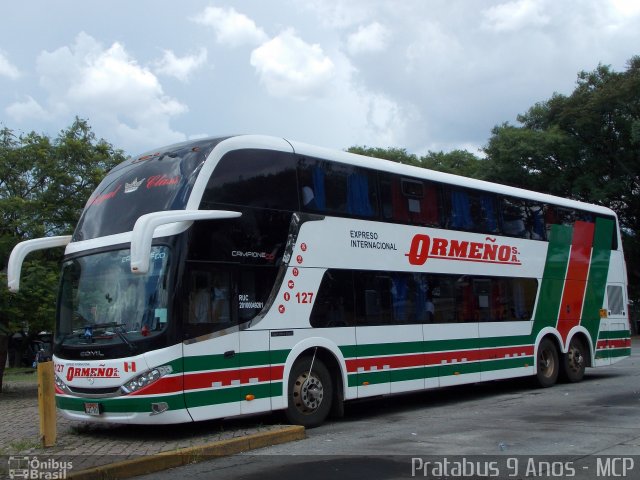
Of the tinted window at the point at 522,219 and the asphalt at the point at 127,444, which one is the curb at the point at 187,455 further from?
the tinted window at the point at 522,219

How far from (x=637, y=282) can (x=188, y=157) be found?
126 feet

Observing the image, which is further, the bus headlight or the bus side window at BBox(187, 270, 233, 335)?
the bus side window at BBox(187, 270, 233, 335)

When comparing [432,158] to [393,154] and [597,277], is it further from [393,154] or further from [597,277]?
[597,277]

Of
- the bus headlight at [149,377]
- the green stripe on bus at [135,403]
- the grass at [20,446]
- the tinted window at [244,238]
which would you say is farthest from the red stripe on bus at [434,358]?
the grass at [20,446]

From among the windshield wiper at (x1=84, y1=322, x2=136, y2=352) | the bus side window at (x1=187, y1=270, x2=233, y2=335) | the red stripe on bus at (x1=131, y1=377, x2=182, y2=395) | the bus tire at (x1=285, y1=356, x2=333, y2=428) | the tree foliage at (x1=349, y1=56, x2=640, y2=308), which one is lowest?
the bus tire at (x1=285, y1=356, x2=333, y2=428)

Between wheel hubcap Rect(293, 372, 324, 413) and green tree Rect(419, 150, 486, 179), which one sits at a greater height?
green tree Rect(419, 150, 486, 179)

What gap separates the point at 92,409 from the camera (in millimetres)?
9211

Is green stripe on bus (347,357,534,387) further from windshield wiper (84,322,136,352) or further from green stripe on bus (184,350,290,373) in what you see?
windshield wiper (84,322,136,352)

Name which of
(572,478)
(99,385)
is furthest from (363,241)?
(572,478)

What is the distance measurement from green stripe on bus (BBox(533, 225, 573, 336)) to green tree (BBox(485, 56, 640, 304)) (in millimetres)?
19688

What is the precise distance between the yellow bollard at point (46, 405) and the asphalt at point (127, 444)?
0.15 meters

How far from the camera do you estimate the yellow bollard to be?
8.61 m

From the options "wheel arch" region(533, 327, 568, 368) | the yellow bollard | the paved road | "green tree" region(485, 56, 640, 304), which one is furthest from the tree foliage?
the yellow bollard

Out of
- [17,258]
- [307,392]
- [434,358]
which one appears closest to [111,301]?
[17,258]
